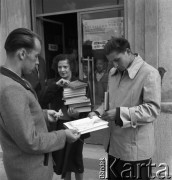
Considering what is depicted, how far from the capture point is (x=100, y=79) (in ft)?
17.2

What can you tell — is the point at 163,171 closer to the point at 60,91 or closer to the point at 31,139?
the point at 60,91

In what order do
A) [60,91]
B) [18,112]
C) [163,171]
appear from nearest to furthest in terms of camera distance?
[18,112]
[60,91]
[163,171]

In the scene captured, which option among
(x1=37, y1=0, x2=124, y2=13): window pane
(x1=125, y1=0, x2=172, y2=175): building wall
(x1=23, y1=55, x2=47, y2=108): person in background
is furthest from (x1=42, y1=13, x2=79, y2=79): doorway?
(x1=125, y1=0, x2=172, y2=175): building wall

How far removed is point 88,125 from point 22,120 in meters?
0.76

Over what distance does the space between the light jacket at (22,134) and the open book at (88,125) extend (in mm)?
289

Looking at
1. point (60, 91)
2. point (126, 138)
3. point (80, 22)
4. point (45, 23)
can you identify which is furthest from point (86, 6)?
point (126, 138)

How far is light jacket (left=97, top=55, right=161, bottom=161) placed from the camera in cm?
218

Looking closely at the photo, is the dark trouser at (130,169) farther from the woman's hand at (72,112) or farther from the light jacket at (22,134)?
the light jacket at (22,134)

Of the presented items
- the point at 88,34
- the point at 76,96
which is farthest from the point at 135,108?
the point at 88,34

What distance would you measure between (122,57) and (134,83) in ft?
0.81

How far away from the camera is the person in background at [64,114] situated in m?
3.04

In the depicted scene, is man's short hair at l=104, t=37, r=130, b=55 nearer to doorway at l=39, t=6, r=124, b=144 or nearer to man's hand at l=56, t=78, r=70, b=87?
man's hand at l=56, t=78, r=70, b=87

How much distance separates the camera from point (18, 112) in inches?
58.9

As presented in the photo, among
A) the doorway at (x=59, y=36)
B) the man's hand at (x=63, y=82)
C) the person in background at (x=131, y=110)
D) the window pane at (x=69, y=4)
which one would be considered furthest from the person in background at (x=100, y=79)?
the person in background at (x=131, y=110)
